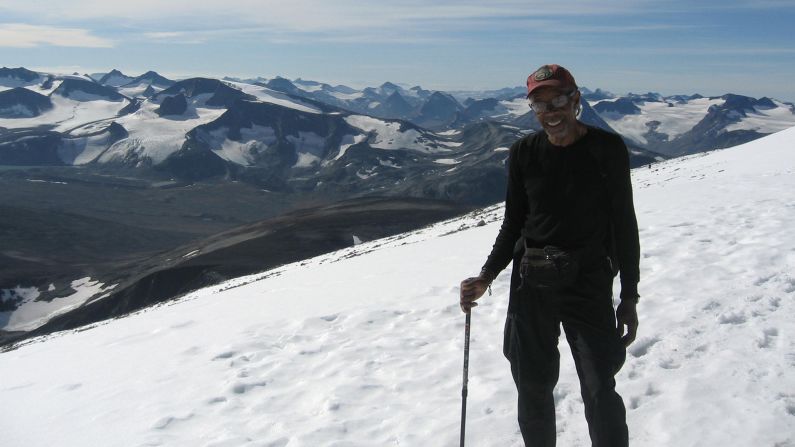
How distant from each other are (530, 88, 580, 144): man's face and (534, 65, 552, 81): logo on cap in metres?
0.10

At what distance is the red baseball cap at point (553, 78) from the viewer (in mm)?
5035

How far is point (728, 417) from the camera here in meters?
6.29

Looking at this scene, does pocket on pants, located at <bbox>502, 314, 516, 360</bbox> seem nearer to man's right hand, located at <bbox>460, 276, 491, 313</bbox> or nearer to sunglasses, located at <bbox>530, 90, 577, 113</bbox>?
man's right hand, located at <bbox>460, 276, 491, 313</bbox>

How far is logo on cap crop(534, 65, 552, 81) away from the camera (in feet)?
16.7

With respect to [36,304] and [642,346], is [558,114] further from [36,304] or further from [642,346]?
[36,304]

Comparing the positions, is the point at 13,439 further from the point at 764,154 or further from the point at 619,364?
the point at 764,154

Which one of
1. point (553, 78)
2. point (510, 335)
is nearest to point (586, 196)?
point (553, 78)

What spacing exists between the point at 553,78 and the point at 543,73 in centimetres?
10

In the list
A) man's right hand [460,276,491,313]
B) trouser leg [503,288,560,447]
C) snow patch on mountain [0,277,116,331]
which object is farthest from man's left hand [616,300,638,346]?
snow patch on mountain [0,277,116,331]

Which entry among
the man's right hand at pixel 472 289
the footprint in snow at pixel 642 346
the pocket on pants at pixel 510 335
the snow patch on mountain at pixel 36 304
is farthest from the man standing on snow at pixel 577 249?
the snow patch on mountain at pixel 36 304

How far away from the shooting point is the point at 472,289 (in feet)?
19.3

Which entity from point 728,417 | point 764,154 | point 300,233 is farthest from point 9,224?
point 728,417

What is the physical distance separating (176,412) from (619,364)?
5.50 metres

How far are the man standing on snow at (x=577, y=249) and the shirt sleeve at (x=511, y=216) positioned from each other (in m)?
0.06
